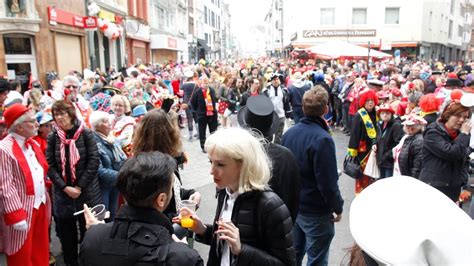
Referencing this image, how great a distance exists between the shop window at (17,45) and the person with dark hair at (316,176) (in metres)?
13.6

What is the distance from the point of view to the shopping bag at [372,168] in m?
5.82

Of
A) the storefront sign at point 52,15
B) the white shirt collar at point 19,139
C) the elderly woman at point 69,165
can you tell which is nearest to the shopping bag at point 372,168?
the elderly woman at point 69,165

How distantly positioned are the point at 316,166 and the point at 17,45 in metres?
14.3

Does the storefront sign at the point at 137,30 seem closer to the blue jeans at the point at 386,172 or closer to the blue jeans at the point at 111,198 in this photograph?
the blue jeans at the point at 111,198

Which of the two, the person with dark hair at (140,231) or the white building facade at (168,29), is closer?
the person with dark hair at (140,231)

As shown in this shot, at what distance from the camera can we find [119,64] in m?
A: 25.3

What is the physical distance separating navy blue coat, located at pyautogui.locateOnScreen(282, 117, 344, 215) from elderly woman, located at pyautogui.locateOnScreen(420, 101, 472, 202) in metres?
1.37

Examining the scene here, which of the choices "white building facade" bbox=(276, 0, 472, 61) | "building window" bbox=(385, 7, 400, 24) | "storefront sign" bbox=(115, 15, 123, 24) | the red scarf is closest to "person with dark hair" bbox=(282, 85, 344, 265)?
the red scarf

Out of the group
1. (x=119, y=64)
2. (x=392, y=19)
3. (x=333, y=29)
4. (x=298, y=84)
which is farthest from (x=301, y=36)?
(x=298, y=84)

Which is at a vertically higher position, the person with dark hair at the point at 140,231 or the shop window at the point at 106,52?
the shop window at the point at 106,52

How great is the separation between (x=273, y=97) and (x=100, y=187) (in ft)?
19.9

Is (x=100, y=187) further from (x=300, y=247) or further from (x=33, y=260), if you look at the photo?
(x=300, y=247)

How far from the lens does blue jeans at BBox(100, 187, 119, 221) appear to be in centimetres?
482

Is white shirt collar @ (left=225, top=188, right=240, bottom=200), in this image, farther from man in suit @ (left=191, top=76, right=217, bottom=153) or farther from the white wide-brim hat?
man in suit @ (left=191, top=76, right=217, bottom=153)
